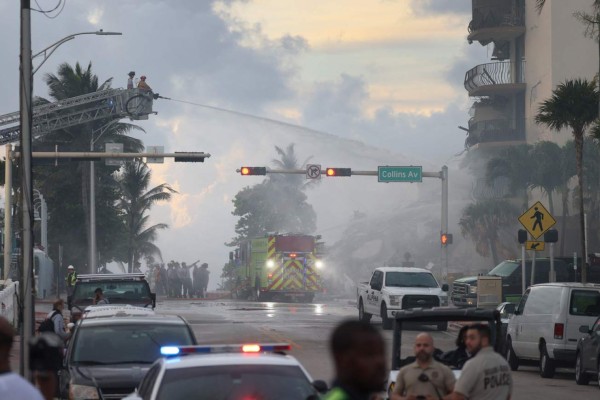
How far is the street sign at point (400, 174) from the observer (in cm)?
5122

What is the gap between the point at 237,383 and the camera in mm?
9148

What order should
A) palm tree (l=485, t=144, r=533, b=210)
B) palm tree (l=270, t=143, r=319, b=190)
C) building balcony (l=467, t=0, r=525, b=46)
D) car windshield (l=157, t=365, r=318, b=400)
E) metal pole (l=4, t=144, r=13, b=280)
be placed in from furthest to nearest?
palm tree (l=270, t=143, r=319, b=190), building balcony (l=467, t=0, r=525, b=46), palm tree (l=485, t=144, r=533, b=210), metal pole (l=4, t=144, r=13, b=280), car windshield (l=157, t=365, r=318, b=400)

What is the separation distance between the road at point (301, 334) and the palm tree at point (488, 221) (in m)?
25.3

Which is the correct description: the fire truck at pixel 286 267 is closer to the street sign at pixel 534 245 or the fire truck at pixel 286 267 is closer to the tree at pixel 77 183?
Answer: the tree at pixel 77 183

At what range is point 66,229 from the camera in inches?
2869

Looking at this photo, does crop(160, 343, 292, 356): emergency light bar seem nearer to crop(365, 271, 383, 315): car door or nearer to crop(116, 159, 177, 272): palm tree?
crop(365, 271, 383, 315): car door

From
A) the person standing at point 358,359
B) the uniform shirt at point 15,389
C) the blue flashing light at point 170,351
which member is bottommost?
the blue flashing light at point 170,351

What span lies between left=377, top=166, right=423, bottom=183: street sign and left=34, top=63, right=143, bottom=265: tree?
19.5 m

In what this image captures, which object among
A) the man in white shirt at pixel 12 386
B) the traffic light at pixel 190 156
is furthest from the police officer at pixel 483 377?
the traffic light at pixel 190 156

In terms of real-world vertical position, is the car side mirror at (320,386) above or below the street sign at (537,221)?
below

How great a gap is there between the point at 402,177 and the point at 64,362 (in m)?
37.1

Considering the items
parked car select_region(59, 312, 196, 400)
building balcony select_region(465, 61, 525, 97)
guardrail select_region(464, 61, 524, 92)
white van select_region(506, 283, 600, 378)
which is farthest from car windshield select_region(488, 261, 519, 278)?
guardrail select_region(464, 61, 524, 92)

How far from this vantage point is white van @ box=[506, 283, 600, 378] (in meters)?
23.2

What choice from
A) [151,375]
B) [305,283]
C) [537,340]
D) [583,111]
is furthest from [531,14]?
[151,375]
